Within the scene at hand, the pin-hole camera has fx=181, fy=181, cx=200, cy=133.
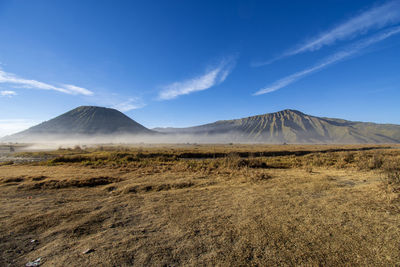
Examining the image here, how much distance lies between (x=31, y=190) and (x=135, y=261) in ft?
31.8

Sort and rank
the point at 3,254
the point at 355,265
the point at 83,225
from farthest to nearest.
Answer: the point at 83,225 → the point at 3,254 → the point at 355,265

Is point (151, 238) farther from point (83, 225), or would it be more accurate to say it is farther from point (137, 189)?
point (137, 189)

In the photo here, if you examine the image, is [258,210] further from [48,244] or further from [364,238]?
[48,244]

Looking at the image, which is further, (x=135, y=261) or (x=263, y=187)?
(x=263, y=187)

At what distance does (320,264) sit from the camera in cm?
327

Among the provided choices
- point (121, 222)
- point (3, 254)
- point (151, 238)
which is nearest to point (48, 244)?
point (3, 254)

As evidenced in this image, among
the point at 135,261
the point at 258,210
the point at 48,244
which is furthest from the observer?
the point at 258,210

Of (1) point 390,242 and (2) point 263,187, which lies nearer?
(1) point 390,242

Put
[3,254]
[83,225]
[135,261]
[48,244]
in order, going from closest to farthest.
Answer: [135,261] < [3,254] < [48,244] < [83,225]

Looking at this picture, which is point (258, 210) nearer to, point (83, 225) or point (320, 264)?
point (320, 264)

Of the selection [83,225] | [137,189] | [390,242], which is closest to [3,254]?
[83,225]

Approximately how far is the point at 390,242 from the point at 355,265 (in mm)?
1425

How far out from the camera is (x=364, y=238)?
4.04 m

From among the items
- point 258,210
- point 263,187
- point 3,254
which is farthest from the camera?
point 263,187
